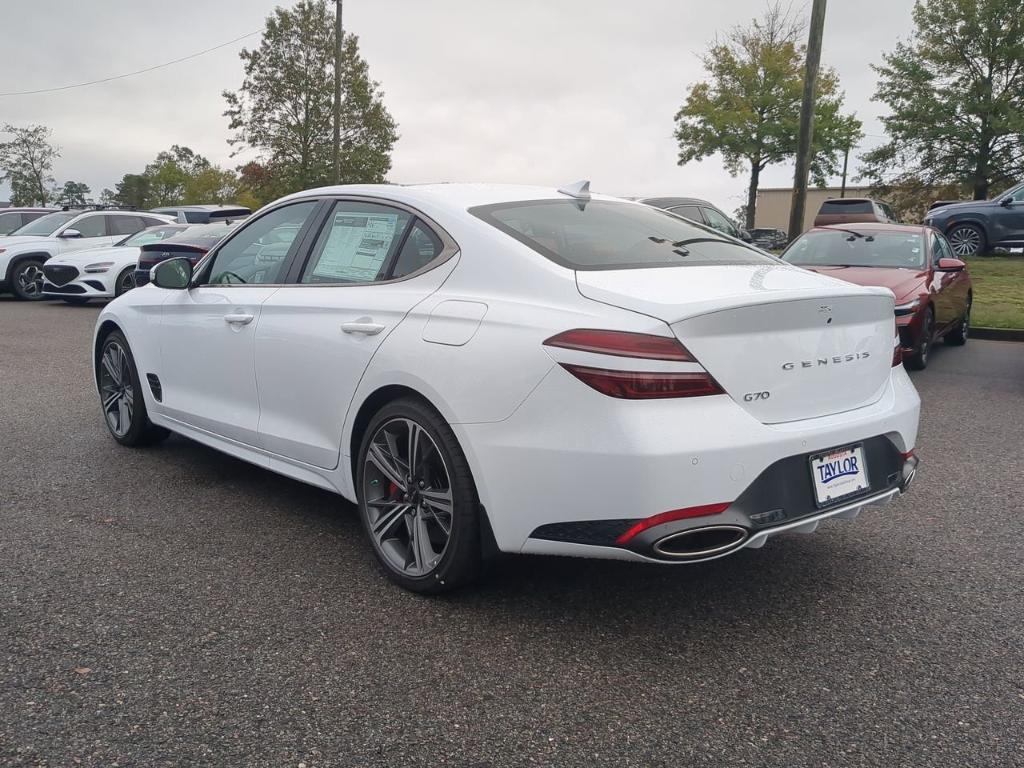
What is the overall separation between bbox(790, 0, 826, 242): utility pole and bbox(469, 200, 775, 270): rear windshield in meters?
11.4

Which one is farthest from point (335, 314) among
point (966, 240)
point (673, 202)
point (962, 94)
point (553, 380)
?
point (962, 94)

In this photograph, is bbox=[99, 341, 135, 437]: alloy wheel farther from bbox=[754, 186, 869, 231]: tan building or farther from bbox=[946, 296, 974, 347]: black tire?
bbox=[754, 186, 869, 231]: tan building

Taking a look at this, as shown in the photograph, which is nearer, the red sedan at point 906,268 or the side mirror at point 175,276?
the side mirror at point 175,276

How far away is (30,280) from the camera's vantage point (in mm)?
17750

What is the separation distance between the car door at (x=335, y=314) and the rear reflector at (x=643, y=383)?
3.05 ft

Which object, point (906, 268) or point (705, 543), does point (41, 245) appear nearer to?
point (906, 268)

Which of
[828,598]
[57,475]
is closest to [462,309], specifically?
[828,598]

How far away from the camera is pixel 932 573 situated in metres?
3.82

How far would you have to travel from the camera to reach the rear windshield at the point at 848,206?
2202cm

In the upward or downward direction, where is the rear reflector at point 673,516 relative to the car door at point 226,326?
downward

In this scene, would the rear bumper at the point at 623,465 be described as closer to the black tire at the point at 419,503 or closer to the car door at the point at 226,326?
the black tire at the point at 419,503

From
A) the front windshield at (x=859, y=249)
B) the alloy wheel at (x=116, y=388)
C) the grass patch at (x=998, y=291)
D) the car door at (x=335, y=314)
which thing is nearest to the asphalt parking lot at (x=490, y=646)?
the car door at (x=335, y=314)

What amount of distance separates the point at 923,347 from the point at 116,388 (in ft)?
24.0

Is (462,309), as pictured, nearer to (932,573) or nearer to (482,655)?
(482,655)
